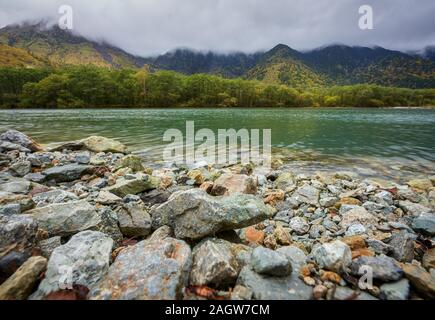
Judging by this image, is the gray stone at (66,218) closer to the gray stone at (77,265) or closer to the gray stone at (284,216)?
the gray stone at (77,265)

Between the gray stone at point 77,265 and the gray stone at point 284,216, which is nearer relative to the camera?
the gray stone at point 77,265

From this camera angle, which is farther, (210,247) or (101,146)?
(101,146)

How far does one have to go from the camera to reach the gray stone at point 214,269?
9.43 ft

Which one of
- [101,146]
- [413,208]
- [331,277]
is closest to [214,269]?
[331,277]

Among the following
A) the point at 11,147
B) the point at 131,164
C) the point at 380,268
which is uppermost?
the point at 11,147

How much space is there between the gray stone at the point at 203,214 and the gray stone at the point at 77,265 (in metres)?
1.01

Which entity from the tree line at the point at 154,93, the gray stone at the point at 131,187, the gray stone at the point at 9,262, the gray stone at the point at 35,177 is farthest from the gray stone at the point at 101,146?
the tree line at the point at 154,93

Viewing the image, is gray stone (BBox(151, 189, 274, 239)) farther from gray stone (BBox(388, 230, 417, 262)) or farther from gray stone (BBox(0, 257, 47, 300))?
gray stone (BBox(388, 230, 417, 262))

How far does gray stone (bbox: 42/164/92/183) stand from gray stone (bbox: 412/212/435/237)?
8968 mm

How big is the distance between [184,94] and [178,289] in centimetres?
12306

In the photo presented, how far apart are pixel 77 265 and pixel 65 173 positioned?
19.0 ft

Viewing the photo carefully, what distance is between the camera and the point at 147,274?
2.82 m

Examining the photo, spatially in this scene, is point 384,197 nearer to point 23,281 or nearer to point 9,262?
point 23,281

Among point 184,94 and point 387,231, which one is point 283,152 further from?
point 184,94
